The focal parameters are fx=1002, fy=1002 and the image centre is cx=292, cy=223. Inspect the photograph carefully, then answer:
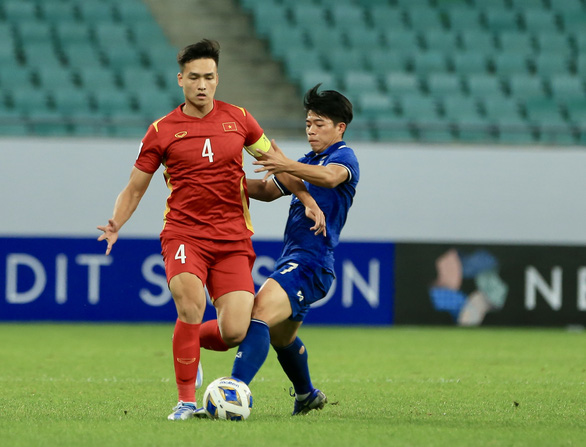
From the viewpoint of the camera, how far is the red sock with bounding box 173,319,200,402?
16.6 ft

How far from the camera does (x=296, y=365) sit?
218 inches

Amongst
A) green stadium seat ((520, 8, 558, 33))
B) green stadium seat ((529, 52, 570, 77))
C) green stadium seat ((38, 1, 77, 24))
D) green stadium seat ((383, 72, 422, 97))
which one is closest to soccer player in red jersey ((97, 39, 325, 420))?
green stadium seat ((383, 72, 422, 97))

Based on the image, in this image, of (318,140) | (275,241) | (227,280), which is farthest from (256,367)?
(275,241)

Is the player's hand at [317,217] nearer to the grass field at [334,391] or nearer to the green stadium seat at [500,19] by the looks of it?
the grass field at [334,391]

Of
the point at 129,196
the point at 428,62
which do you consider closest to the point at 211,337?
the point at 129,196

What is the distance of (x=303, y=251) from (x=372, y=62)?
973cm

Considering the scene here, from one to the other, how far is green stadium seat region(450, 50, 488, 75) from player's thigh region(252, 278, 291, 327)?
400 inches

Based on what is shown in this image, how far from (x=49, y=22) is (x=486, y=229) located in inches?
273

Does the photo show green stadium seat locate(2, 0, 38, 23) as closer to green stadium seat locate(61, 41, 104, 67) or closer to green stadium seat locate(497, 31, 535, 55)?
green stadium seat locate(61, 41, 104, 67)

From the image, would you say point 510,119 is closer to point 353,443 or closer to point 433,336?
point 433,336

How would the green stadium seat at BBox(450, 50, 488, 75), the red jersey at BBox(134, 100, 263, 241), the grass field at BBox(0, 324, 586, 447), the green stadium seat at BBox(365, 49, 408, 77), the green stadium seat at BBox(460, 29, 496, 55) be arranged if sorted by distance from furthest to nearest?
the green stadium seat at BBox(460, 29, 496, 55)
the green stadium seat at BBox(450, 50, 488, 75)
the green stadium seat at BBox(365, 49, 408, 77)
the red jersey at BBox(134, 100, 263, 241)
the grass field at BBox(0, 324, 586, 447)

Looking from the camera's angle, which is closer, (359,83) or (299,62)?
(359,83)

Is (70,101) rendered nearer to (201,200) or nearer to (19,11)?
(19,11)

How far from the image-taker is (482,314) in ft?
40.3
